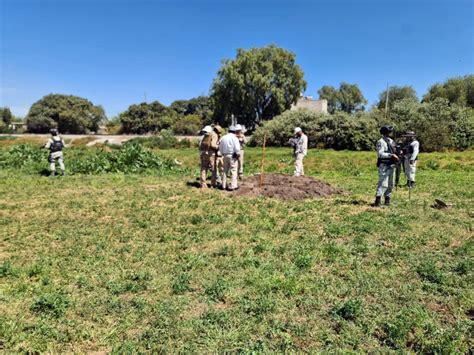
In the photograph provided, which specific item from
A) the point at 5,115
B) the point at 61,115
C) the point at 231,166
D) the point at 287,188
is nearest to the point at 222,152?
the point at 231,166

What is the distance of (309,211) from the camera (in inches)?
361

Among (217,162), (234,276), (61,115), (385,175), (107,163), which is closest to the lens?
→ (234,276)

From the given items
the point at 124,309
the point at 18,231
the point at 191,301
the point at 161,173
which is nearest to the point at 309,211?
the point at 191,301

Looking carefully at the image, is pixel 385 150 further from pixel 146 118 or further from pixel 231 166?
pixel 146 118

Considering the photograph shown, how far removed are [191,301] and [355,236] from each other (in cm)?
379

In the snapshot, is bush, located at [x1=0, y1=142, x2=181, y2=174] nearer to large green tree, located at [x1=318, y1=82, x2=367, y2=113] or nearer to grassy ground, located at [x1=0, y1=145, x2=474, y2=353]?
grassy ground, located at [x1=0, y1=145, x2=474, y2=353]

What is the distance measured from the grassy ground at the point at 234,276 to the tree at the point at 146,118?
5395cm

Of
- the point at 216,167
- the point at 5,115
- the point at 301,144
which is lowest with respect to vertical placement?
the point at 216,167

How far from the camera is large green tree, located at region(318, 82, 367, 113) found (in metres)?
78.7

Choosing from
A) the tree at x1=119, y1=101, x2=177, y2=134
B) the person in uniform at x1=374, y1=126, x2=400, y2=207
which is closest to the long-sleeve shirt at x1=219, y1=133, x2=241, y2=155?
the person in uniform at x1=374, y1=126, x2=400, y2=207

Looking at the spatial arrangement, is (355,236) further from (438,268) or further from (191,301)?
(191,301)

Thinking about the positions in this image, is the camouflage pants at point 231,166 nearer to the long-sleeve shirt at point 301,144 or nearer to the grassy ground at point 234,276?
the grassy ground at point 234,276

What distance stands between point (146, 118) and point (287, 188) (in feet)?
182

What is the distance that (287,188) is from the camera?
11.5 metres
